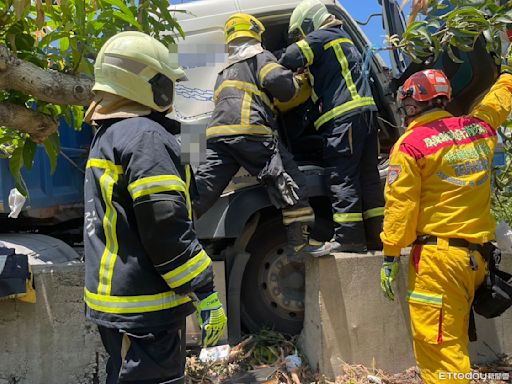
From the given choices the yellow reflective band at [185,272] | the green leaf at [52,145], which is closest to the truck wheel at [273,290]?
the green leaf at [52,145]

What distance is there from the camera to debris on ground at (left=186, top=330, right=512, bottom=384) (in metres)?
2.90

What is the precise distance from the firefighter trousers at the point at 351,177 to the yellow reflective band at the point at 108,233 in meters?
1.77

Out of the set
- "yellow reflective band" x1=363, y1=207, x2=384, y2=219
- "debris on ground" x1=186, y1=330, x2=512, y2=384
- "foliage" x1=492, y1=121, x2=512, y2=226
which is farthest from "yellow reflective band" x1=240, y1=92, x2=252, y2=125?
"foliage" x1=492, y1=121, x2=512, y2=226

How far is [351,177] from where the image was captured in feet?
10.4

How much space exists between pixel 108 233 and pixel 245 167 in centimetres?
152

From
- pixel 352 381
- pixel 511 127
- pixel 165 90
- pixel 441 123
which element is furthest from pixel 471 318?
pixel 165 90

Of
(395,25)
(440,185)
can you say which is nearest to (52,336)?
(440,185)

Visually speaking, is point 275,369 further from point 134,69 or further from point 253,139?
point 134,69

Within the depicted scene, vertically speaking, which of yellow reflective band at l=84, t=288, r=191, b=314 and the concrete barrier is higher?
yellow reflective band at l=84, t=288, r=191, b=314

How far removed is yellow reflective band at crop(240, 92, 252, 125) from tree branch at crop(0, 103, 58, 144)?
1108mm

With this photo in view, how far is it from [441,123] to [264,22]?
6.13ft

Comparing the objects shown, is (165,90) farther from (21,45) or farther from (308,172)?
(308,172)

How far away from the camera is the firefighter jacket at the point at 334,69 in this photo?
322 cm

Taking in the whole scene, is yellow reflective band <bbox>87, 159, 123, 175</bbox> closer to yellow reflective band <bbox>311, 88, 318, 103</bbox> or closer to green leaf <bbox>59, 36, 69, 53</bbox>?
green leaf <bbox>59, 36, 69, 53</bbox>
